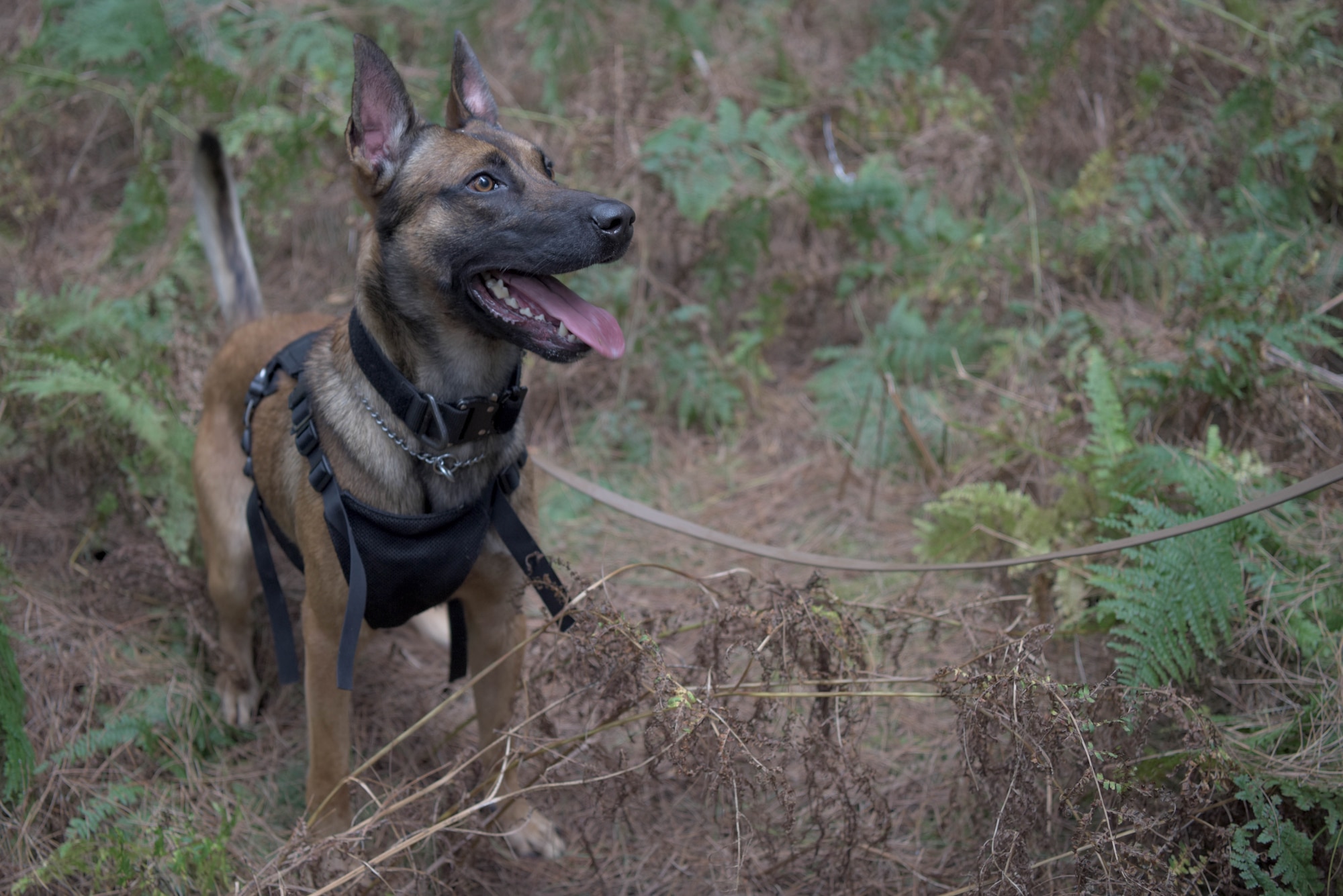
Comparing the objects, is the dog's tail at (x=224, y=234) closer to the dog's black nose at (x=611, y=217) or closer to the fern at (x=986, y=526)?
the dog's black nose at (x=611, y=217)

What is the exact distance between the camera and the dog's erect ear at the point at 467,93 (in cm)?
338

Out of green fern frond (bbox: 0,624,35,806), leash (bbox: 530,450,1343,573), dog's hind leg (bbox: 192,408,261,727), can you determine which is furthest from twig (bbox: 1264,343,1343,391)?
green fern frond (bbox: 0,624,35,806)

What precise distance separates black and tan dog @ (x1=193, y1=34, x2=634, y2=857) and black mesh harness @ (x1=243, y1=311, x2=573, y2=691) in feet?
0.16

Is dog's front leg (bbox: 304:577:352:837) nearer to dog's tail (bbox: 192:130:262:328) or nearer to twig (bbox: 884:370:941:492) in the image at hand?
dog's tail (bbox: 192:130:262:328)

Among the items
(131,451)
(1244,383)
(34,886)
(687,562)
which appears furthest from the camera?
(687,562)

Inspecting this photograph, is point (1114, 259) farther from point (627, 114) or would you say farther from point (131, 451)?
point (131, 451)

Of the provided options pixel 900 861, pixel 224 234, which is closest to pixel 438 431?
pixel 900 861

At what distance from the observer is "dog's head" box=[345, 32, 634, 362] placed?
9.46 ft

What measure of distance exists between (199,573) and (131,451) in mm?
728

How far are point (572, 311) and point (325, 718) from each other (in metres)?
1.62

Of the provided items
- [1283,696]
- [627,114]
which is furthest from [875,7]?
[1283,696]

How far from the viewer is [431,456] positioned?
3.02 meters

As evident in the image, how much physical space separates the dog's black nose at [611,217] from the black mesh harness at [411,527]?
1.91 feet

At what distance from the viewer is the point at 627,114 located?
19.8ft
